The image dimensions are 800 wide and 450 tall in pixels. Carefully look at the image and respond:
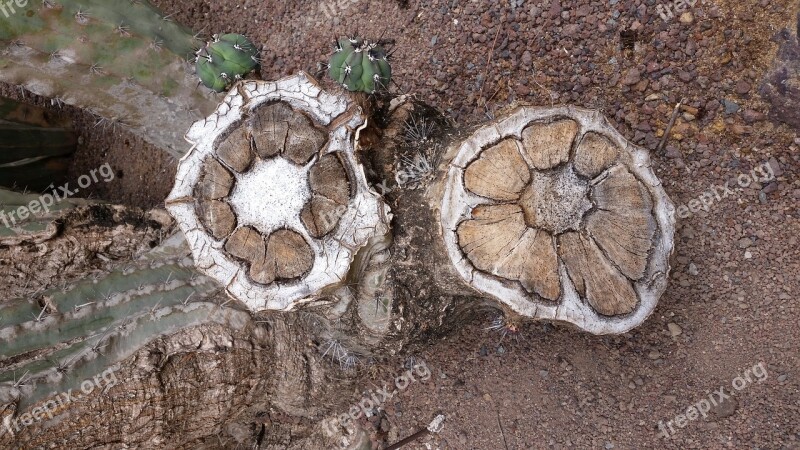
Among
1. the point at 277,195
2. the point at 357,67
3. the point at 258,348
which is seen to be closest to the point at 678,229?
the point at 357,67

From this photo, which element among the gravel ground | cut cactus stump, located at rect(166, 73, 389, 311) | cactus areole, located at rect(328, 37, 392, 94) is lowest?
the gravel ground

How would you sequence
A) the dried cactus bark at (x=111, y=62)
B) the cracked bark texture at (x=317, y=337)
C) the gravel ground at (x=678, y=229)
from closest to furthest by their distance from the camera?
the cracked bark texture at (x=317, y=337) < the dried cactus bark at (x=111, y=62) < the gravel ground at (x=678, y=229)

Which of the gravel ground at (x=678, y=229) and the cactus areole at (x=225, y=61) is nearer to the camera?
the cactus areole at (x=225, y=61)

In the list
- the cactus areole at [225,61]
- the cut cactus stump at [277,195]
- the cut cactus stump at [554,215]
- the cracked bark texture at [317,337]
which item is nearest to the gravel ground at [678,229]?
the cracked bark texture at [317,337]

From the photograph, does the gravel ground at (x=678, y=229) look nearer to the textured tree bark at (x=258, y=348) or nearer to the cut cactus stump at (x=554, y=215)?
the textured tree bark at (x=258, y=348)

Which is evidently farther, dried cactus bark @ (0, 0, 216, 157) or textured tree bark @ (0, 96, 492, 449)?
dried cactus bark @ (0, 0, 216, 157)

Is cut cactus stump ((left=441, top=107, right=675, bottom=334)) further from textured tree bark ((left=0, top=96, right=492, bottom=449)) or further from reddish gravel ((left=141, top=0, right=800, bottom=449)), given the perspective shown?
reddish gravel ((left=141, top=0, right=800, bottom=449))

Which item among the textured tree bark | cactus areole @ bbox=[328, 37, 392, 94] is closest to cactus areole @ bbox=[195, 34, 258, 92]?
cactus areole @ bbox=[328, 37, 392, 94]
